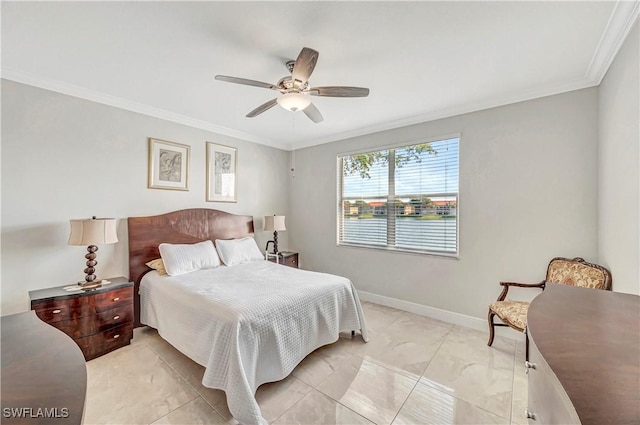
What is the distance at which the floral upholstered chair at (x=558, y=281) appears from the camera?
2178 millimetres

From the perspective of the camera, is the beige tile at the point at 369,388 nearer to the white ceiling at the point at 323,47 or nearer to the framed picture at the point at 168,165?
the white ceiling at the point at 323,47

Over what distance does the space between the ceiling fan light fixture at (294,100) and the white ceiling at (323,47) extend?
30 cm

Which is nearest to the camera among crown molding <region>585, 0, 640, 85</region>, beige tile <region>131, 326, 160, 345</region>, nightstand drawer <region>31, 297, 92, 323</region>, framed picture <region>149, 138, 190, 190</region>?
crown molding <region>585, 0, 640, 85</region>

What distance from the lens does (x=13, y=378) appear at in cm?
68

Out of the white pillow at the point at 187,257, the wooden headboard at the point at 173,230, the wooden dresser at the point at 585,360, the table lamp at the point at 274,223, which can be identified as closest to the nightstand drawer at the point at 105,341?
the wooden headboard at the point at 173,230

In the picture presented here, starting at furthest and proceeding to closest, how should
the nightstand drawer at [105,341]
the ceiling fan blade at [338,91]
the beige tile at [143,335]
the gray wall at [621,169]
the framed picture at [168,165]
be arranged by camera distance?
the framed picture at [168,165] < the beige tile at [143,335] < the nightstand drawer at [105,341] < the ceiling fan blade at [338,91] < the gray wall at [621,169]

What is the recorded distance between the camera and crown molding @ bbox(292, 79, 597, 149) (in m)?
2.54

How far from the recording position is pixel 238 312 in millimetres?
1976

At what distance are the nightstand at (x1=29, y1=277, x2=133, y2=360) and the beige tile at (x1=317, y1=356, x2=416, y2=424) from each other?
210 cm

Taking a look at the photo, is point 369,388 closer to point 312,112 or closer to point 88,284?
point 312,112

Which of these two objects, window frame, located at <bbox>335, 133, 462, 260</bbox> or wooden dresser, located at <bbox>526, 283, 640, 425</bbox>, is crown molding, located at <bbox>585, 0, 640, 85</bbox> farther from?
wooden dresser, located at <bbox>526, 283, 640, 425</bbox>

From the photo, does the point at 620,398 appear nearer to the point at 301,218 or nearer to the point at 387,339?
the point at 387,339

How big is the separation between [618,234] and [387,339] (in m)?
2.12

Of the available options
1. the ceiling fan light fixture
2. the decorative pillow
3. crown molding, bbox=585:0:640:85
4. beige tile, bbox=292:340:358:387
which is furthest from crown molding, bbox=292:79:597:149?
the decorative pillow
